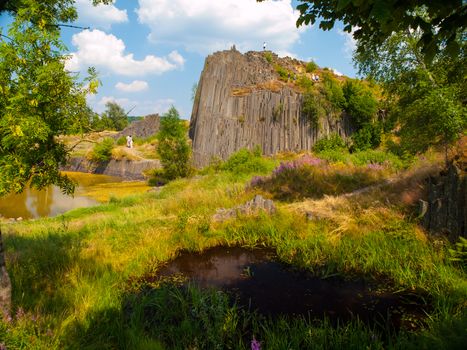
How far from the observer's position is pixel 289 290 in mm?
5355

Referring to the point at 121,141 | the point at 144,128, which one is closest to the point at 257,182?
the point at 121,141

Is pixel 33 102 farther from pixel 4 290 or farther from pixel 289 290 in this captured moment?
pixel 289 290

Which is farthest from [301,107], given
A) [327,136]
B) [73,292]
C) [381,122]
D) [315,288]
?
[73,292]

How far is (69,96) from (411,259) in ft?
18.7

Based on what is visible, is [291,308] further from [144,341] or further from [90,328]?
[90,328]

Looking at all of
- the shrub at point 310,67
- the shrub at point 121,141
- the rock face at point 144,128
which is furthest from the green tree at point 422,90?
the rock face at point 144,128

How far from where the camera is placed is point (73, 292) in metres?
4.75

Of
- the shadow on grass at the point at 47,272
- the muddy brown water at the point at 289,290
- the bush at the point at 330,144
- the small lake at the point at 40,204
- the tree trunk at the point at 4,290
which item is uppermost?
the bush at the point at 330,144

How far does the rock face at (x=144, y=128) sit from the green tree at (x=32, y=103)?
45.9m

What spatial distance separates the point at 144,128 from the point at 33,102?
4770cm

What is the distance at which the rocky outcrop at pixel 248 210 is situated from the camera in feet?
28.7

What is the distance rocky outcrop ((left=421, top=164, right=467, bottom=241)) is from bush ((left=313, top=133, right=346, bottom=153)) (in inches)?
659

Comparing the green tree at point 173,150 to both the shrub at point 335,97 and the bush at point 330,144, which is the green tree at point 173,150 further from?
the shrub at point 335,97

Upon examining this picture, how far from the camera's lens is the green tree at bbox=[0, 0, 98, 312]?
3170 millimetres
